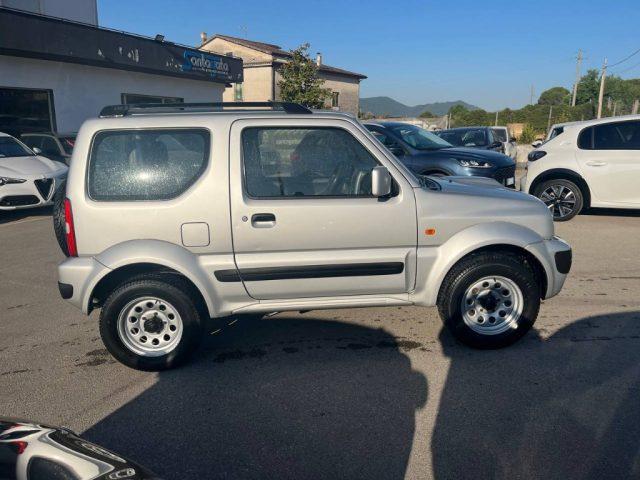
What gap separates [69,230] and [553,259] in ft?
12.0

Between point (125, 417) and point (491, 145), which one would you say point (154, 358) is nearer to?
point (125, 417)

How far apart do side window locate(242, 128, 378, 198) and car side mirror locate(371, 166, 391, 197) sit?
0.60 feet

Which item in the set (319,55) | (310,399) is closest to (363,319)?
(310,399)

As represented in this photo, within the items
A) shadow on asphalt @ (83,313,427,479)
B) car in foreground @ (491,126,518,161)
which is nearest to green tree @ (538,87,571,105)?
car in foreground @ (491,126,518,161)

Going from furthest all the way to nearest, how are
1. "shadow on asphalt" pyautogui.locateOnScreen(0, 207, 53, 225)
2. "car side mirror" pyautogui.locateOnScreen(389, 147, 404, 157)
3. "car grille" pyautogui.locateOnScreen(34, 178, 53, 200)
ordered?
"shadow on asphalt" pyautogui.locateOnScreen(0, 207, 53, 225)
"car grille" pyautogui.locateOnScreen(34, 178, 53, 200)
"car side mirror" pyautogui.locateOnScreen(389, 147, 404, 157)

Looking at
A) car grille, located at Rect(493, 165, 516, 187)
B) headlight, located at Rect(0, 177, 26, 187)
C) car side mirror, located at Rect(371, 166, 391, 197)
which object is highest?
car side mirror, located at Rect(371, 166, 391, 197)

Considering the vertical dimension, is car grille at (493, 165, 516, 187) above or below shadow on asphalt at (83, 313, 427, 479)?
above

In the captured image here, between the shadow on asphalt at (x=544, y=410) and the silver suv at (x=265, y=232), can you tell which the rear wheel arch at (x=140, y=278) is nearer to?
the silver suv at (x=265, y=232)

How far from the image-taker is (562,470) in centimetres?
266

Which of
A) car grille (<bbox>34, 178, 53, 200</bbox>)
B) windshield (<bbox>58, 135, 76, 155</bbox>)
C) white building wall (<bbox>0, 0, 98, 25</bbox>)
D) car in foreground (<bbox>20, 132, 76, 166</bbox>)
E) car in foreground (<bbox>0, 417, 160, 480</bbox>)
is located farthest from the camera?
white building wall (<bbox>0, 0, 98, 25</bbox>)

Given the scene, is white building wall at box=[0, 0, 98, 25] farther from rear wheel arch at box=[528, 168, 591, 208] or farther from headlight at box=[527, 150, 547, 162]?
rear wheel arch at box=[528, 168, 591, 208]

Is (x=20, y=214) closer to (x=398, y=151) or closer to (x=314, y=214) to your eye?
(x=398, y=151)

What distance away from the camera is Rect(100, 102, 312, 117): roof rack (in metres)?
3.95

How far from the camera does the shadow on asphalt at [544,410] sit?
107 inches
